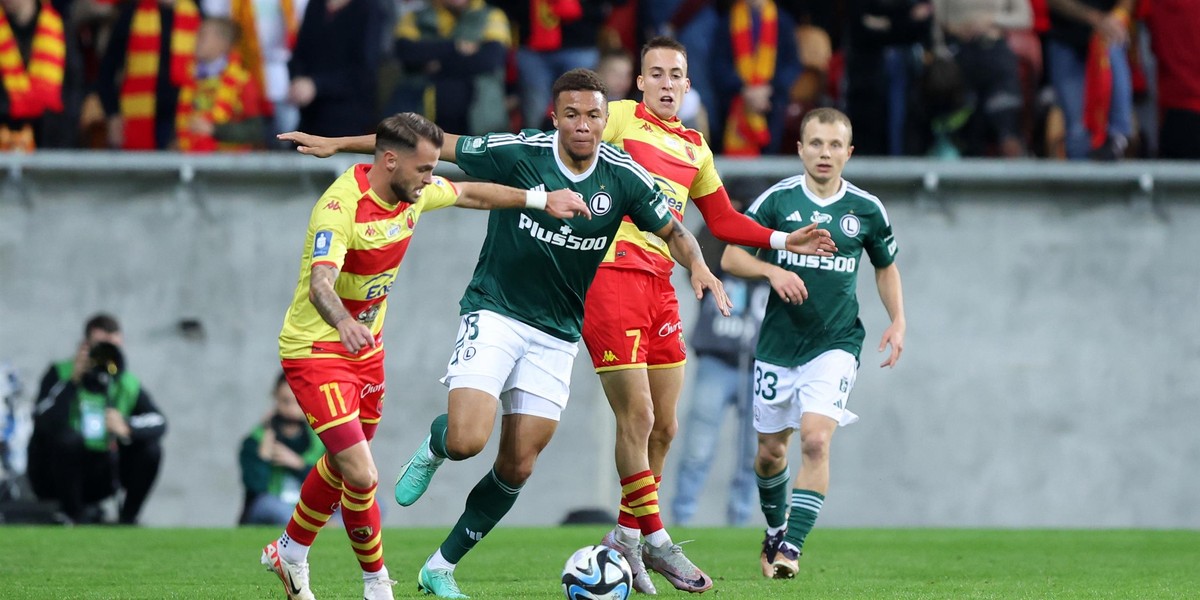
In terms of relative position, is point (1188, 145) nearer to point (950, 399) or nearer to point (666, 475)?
point (950, 399)

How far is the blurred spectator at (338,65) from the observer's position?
14703 millimetres

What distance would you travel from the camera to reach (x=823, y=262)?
9.50m

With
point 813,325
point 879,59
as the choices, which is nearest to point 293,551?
point 813,325

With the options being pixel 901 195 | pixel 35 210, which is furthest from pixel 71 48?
pixel 901 195

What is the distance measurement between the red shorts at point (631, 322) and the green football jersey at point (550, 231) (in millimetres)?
523

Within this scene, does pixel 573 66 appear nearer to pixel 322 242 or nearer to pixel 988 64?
pixel 988 64

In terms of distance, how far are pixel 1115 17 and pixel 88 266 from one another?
9.32 meters

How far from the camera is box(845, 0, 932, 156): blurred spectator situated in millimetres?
14992

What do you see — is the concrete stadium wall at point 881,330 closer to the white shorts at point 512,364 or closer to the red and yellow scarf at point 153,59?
the red and yellow scarf at point 153,59

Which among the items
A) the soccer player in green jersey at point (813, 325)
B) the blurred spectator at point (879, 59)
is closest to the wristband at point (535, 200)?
the soccer player in green jersey at point (813, 325)

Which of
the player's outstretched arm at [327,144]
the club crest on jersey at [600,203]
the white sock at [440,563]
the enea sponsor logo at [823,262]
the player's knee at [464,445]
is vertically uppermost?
the player's outstretched arm at [327,144]

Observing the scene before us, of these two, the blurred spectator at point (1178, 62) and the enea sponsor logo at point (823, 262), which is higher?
the blurred spectator at point (1178, 62)

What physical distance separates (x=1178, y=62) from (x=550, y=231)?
8956 mm

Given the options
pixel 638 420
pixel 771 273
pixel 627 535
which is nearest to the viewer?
pixel 638 420
